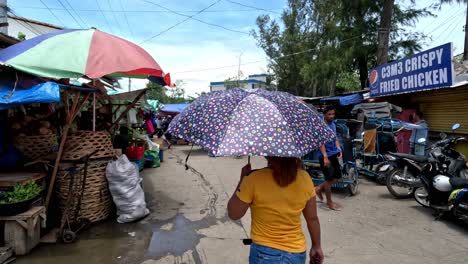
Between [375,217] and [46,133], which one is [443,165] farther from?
[46,133]

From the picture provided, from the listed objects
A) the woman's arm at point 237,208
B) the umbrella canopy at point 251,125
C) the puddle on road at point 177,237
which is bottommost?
the puddle on road at point 177,237

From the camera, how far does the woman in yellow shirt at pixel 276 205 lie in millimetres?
1791

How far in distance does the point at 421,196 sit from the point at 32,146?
6655mm

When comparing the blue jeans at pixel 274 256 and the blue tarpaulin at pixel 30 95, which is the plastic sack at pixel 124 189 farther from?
the blue jeans at pixel 274 256

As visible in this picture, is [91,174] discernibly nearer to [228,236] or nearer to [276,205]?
[228,236]

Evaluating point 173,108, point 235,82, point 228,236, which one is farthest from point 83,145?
point 235,82

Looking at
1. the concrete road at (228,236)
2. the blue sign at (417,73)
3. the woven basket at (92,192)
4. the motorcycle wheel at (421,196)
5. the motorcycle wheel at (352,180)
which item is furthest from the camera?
the blue sign at (417,73)

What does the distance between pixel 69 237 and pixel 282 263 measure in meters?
3.27

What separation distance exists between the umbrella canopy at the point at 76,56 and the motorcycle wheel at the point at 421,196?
518cm

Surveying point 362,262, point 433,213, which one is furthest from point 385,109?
point 362,262

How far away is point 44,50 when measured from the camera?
12.9ft

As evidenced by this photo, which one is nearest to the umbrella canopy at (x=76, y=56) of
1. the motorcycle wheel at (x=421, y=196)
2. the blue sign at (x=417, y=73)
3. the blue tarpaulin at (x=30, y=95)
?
the blue tarpaulin at (x=30, y=95)

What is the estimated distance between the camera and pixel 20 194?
12.0 ft

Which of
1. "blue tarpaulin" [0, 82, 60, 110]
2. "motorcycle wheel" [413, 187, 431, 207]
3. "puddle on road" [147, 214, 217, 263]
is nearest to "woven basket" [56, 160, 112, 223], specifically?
"puddle on road" [147, 214, 217, 263]
